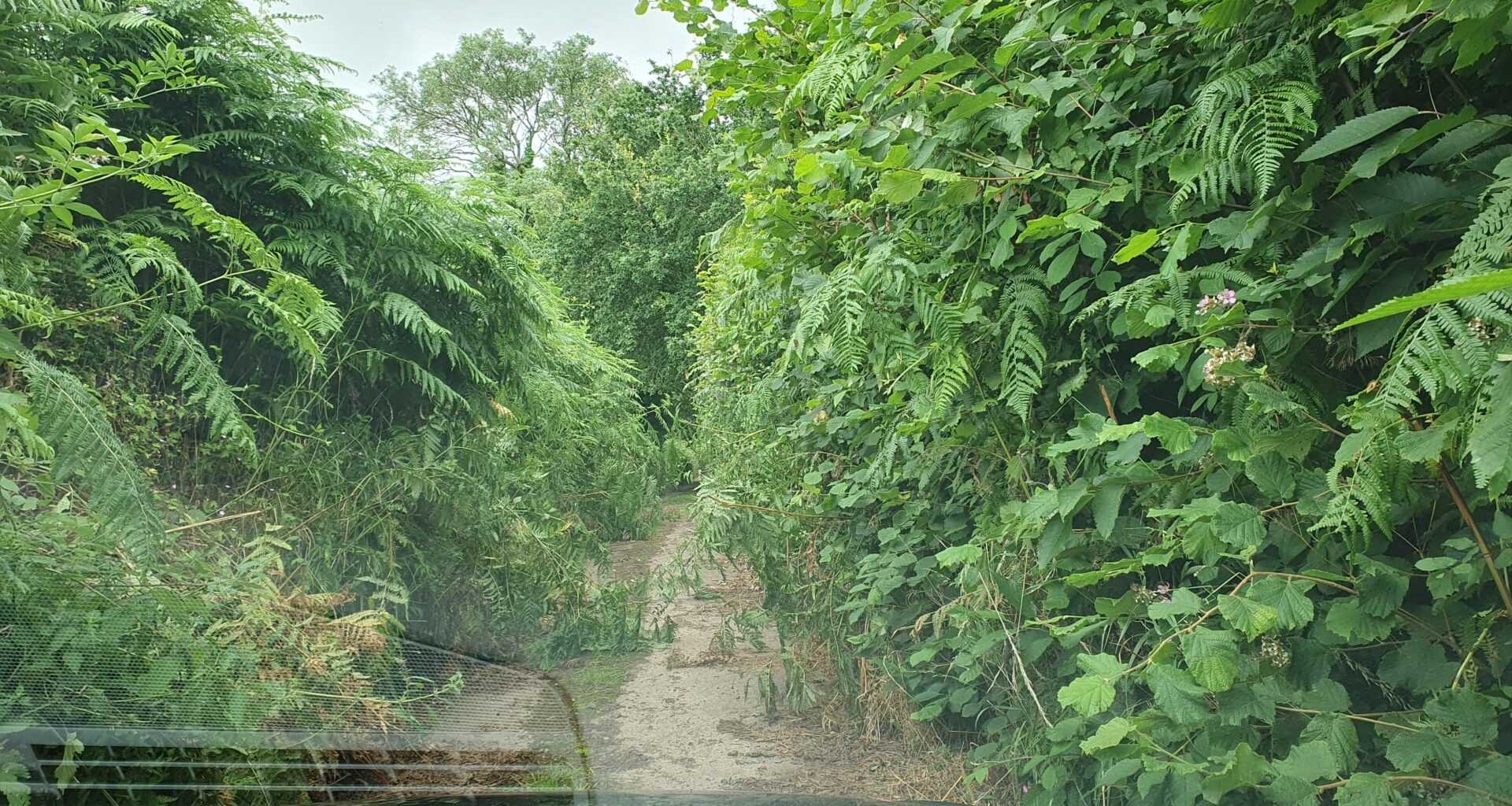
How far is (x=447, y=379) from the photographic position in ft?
14.5

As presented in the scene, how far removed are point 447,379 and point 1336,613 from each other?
155 inches

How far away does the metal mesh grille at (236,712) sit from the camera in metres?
2.05

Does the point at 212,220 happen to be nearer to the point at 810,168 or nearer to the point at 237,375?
the point at 237,375

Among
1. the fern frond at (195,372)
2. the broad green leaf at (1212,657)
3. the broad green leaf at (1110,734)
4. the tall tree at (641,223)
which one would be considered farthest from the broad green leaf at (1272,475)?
the tall tree at (641,223)

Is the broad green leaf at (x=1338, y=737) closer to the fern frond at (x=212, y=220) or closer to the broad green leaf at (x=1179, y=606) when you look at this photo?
the broad green leaf at (x=1179, y=606)

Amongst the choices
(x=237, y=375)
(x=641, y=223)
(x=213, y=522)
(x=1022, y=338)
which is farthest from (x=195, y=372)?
(x=641, y=223)

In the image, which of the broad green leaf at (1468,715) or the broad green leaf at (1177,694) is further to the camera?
the broad green leaf at (1177,694)

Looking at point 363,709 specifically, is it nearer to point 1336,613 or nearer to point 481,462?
point 481,462

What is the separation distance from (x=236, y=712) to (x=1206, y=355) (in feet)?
8.60

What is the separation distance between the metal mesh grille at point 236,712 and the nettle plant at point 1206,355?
6.01 ft

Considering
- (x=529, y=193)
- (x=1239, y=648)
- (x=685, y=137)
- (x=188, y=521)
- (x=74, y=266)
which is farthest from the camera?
(x=685, y=137)

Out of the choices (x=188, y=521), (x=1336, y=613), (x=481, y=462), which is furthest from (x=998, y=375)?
(x=481, y=462)

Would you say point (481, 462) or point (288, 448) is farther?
point (481, 462)

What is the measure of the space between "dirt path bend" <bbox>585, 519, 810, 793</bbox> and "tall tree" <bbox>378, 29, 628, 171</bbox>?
8.59 ft
